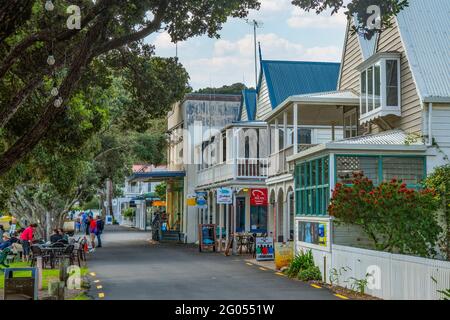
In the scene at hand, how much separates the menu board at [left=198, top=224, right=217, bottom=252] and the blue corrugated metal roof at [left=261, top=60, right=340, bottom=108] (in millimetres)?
6978

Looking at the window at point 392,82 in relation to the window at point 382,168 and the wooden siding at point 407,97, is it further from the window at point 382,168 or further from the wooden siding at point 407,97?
the window at point 382,168

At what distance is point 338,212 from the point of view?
17.9m

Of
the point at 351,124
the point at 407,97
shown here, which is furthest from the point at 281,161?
the point at 407,97

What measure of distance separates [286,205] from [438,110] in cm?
861

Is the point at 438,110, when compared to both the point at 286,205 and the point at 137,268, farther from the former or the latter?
the point at 137,268

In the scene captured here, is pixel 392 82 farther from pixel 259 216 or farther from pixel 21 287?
pixel 259 216

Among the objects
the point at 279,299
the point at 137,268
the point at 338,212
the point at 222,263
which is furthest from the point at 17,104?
the point at 222,263

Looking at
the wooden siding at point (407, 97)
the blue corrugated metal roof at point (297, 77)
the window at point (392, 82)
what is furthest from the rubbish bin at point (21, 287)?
the blue corrugated metal roof at point (297, 77)

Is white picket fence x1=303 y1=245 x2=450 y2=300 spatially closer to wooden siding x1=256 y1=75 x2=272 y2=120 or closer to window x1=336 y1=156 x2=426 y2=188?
window x1=336 y1=156 x2=426 y2=188

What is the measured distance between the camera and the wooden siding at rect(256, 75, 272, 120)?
3581 centimetres

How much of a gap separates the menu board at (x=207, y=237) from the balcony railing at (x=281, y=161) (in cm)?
625

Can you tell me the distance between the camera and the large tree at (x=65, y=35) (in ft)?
43.8

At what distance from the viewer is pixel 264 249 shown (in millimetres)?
27094

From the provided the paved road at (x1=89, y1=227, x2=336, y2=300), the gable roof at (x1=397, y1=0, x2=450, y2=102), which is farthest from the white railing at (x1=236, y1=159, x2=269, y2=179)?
the gable roof at (x1=397, y1=0, x2=450, y2=102)
